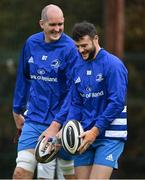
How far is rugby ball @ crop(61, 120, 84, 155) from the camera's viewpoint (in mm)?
9023

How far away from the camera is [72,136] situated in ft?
29.7

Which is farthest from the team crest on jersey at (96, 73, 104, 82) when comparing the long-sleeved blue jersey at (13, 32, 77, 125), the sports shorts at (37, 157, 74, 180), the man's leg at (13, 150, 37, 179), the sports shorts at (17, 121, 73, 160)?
the sports shorts at (37, 157, 74, 180)

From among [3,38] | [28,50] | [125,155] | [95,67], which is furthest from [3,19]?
[95,67]

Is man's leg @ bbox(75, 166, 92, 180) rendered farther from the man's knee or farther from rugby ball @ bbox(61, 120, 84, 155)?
the man's knee

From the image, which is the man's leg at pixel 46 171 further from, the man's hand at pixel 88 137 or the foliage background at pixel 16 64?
the foliage background at pixel 16 64

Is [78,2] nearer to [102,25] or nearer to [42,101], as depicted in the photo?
[102,25]

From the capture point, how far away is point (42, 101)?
1000cm

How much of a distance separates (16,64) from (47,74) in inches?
296

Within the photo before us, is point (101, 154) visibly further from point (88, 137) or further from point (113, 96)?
point (113, 96)

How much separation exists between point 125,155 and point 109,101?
356 inches

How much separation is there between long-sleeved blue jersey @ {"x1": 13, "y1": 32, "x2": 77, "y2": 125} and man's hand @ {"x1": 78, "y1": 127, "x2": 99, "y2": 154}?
0.84m

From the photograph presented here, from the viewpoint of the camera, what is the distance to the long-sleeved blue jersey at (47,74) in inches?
391

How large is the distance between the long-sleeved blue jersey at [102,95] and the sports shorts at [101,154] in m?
0.08

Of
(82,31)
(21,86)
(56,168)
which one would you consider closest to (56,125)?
(21,86)
